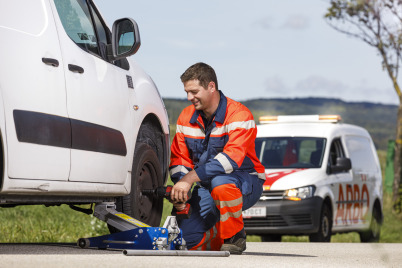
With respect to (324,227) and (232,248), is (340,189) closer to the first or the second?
(324,227)

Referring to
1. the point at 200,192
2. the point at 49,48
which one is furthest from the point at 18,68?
the point at 200,192

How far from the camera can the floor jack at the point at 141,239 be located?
6.88 m

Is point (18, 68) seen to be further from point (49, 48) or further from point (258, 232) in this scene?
point (258, 232)

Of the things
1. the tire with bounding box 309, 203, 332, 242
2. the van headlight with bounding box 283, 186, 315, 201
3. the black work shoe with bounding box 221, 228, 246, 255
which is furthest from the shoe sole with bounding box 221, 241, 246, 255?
the tire with bounding box 309, 203, 332, 242

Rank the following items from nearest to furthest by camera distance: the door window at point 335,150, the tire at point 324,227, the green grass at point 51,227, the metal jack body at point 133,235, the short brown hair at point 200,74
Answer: the metal jack body at point 133,235 < the short brown hair at point 200,74 < the green grass at point 51,227 < the tire at point 324,227 < the door window at point 335,150

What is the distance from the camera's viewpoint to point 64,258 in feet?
20.2

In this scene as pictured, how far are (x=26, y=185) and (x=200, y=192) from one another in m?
1.98

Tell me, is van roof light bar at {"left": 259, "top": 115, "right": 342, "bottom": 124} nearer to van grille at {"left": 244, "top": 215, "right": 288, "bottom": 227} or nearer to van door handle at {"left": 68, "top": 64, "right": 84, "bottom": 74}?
van grille at {"left": 244, "top": 215, "right": 288, "bottom": 227}

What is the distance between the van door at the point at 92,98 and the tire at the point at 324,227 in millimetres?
6308

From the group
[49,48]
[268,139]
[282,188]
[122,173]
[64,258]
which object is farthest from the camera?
[268,139]

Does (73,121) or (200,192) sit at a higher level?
(73,121)

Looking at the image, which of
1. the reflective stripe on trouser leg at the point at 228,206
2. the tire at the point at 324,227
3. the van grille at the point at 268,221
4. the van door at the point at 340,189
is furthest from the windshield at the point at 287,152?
the reflective stripe on trouser leg at the point at 228,206

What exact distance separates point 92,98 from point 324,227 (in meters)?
7.20

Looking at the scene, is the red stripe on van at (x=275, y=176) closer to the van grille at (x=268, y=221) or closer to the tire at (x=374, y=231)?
the van grille at (x=268, y=221)
